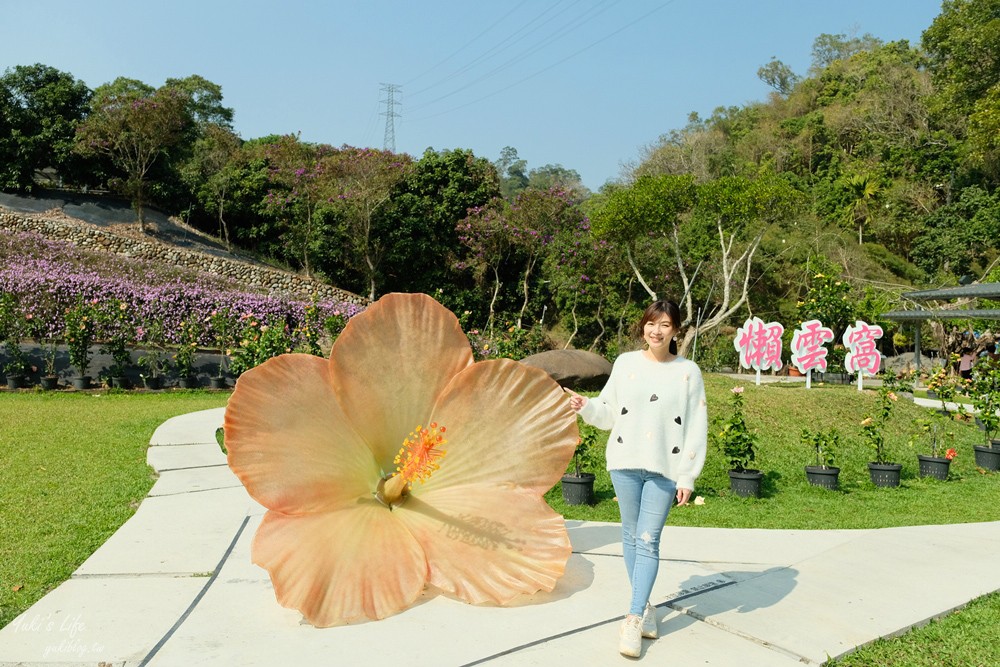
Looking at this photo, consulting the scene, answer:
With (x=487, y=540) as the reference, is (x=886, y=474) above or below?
below

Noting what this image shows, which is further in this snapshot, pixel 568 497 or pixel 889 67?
pixel 889 67

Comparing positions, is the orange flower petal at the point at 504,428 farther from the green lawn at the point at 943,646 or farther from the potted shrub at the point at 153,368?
the potted shrub at the point at 153,368

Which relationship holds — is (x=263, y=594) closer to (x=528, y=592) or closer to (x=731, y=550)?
(x=528, y=592)

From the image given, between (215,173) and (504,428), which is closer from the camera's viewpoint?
(504,428)

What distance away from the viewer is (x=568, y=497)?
17.7 ft

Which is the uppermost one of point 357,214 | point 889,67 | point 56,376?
point 889,67

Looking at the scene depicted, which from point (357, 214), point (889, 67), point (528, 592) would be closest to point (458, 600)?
point (528, 592)

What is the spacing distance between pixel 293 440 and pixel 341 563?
473 millimetres

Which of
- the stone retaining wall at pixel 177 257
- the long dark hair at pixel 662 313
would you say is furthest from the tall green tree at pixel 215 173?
the long dark hair at pixel 662 313

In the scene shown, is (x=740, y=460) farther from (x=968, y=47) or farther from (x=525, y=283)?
(x=968, y=47)

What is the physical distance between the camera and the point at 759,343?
11156 mm

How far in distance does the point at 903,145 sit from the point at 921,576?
29.0 metres

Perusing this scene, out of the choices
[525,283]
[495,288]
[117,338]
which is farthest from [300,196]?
[117,338]

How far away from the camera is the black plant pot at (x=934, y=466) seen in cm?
706
